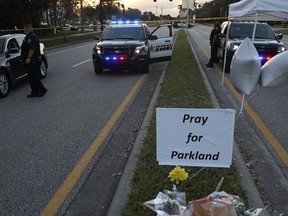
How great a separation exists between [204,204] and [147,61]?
9.68m

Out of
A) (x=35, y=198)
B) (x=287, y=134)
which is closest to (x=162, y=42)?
(x=287, y=134)

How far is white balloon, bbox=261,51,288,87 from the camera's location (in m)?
4.32

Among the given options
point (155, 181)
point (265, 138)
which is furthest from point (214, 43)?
point (155, 181)

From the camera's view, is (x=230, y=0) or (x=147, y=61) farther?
(x=230, y=0)

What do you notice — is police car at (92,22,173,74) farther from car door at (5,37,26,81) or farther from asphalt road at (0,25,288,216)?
car door at (5,37,26,81)

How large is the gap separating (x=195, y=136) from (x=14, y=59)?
765 cm

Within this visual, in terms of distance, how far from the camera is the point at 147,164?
443cm

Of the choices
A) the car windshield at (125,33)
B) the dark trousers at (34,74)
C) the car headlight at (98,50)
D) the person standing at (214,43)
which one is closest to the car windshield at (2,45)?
the dark trousers at (34,74)

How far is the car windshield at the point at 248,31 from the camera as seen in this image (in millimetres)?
12945

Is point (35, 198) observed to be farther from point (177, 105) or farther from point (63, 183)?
point (177, 105)

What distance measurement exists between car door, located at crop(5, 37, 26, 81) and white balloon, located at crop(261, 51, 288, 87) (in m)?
7.07

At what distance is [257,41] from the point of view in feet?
40.0

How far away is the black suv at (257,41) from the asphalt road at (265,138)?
255cm

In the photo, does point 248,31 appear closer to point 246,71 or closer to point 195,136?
point 246,71
